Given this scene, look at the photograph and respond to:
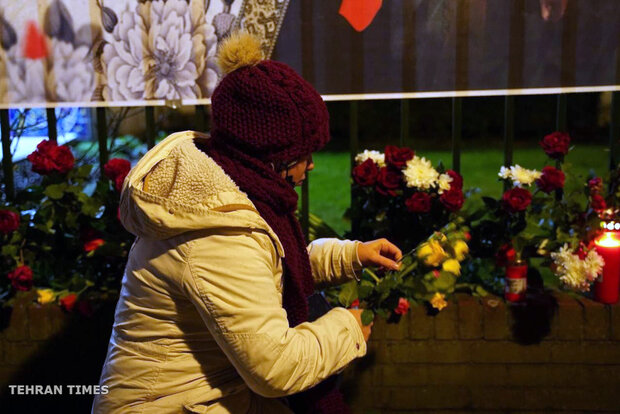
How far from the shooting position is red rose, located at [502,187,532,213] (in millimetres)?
2899

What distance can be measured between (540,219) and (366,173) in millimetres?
758

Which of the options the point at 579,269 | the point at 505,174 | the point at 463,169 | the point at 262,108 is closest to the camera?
the point at 262,108

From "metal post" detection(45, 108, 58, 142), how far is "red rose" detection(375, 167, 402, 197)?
145 centimetres

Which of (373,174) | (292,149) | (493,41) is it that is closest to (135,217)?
(292,149)

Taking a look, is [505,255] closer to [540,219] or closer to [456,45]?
[540,219]

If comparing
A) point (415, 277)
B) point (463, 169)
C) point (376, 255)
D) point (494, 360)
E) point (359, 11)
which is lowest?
point (463, 169)

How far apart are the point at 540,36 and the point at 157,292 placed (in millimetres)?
2039

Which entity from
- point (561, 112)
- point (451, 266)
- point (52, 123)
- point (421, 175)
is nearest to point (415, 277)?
point (451, 266)

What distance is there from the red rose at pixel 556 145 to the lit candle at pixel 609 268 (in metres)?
0.37

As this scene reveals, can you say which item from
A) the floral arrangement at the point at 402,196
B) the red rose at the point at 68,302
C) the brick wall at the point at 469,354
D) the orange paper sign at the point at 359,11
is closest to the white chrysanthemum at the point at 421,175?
the floral arrangement at the point at 402,196

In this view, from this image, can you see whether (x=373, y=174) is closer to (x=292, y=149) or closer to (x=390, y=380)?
(x=390, y=380)

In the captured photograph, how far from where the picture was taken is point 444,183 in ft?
9.73

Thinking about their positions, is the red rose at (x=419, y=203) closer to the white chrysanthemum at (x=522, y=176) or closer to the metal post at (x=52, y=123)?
the white chrysanthemum at (x=522, y=176)

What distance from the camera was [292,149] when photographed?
173 centimetres
